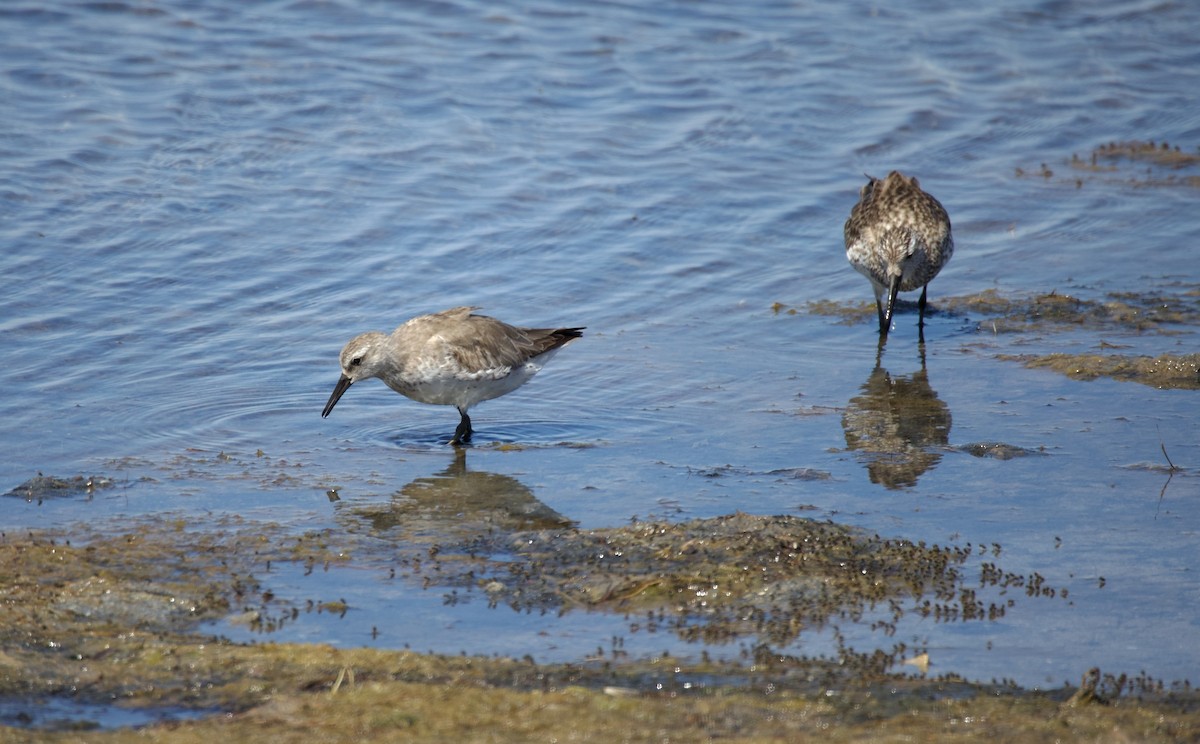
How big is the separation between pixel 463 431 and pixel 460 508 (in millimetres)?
1504

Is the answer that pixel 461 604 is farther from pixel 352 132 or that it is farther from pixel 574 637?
pixel 352 132

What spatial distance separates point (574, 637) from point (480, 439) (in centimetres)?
358

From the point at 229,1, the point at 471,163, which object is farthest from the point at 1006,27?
the point at 229,1

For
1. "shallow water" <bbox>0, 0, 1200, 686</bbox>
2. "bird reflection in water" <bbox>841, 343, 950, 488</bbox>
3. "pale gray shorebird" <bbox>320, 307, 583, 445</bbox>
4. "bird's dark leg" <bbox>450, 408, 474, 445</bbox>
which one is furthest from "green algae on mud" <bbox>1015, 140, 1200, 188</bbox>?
"bird's dark leg" <bbox>450, 408, 474, 445</bbox>

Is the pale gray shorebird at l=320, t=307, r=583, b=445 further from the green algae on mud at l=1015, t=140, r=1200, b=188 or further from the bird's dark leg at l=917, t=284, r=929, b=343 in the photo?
the green algae on mud at l=1015, t=140, r=1200, b=188

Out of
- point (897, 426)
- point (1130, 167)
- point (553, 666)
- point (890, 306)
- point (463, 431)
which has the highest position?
point (1130, 167)

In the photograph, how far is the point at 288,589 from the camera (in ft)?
22.5

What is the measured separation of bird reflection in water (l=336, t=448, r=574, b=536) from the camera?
25.8 feet

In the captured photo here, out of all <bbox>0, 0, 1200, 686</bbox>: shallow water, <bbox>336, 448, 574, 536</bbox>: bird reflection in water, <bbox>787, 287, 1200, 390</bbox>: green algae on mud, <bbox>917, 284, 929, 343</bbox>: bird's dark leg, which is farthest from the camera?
<bbox>917, 284, 929, 343</bbox>: bird's dark leg

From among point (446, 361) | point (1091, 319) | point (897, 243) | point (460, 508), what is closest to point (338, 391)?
point (446, 361)

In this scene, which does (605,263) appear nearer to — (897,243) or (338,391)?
(897,243)

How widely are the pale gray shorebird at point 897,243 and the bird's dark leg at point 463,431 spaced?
4.02 meters

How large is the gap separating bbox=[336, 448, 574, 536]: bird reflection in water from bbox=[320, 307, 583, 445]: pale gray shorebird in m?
0.78

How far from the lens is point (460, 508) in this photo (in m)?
8.25
